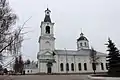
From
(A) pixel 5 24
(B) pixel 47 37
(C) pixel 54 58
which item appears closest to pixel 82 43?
(C) pixel 54 58

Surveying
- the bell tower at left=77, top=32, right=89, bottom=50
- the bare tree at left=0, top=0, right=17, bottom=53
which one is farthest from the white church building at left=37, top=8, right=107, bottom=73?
the bare tree at left=0, top=0, right=17, bottom=53

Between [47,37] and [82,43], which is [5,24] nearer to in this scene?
[47,37]

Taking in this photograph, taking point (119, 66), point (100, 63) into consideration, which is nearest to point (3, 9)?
point (119, 66)

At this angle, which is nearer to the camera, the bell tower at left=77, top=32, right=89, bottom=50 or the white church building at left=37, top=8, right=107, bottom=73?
the white church building at left=37, top=8, right=107, bottom=73

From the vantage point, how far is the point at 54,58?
162 ft

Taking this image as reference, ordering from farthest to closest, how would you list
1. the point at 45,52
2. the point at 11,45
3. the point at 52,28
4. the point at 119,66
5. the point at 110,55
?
the point at 52,28, the point at 45,52, the point at 110,55, the point at 119,66, the point at 11,45

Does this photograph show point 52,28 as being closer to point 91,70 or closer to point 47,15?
point 47,15

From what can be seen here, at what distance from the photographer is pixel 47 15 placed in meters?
56.2

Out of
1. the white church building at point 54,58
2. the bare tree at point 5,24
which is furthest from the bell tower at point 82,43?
the bare tree at point 5,24

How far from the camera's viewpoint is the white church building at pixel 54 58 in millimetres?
47781

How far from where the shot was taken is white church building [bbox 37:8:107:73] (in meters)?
47.8

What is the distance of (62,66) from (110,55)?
34733 millimetres

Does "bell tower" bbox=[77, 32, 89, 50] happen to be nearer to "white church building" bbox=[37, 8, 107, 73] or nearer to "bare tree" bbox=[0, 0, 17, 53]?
"white church building" bbox=[37, 8, 107, 73]

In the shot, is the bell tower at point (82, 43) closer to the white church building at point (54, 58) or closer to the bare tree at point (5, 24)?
the white church building at point (54, 58)
